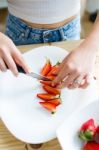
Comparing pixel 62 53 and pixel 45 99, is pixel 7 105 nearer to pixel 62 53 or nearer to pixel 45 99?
pixel 45 99

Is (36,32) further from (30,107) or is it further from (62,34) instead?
(30,107)

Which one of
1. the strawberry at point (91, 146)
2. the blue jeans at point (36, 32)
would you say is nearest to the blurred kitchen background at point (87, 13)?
the blue jeans at point (36, 32)

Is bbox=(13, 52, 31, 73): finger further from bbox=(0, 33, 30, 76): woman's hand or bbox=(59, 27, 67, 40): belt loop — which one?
bbox=(59, 27, 67, 40): belt loop

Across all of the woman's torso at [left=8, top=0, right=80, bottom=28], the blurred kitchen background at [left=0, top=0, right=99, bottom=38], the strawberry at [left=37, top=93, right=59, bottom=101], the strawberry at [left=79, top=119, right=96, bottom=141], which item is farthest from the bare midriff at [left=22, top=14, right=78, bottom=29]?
the blurred kitchen background at [left=0, top=0, right=99, bottom=38]

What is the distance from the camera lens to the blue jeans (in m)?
0.98

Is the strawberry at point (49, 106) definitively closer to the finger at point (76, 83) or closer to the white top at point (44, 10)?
the finger at point (76, 83)

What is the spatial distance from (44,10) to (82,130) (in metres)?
0.37

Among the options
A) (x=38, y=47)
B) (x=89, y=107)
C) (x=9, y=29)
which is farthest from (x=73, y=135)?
(x=9, y=29)

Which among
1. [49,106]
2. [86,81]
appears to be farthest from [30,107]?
[86,81]

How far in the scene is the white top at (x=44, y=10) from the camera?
0.92 meters

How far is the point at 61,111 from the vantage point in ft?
2.64

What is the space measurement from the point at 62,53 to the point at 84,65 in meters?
0.18

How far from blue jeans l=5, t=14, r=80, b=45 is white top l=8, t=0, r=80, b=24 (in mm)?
31

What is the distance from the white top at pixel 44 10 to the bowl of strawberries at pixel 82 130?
1.02 ft
